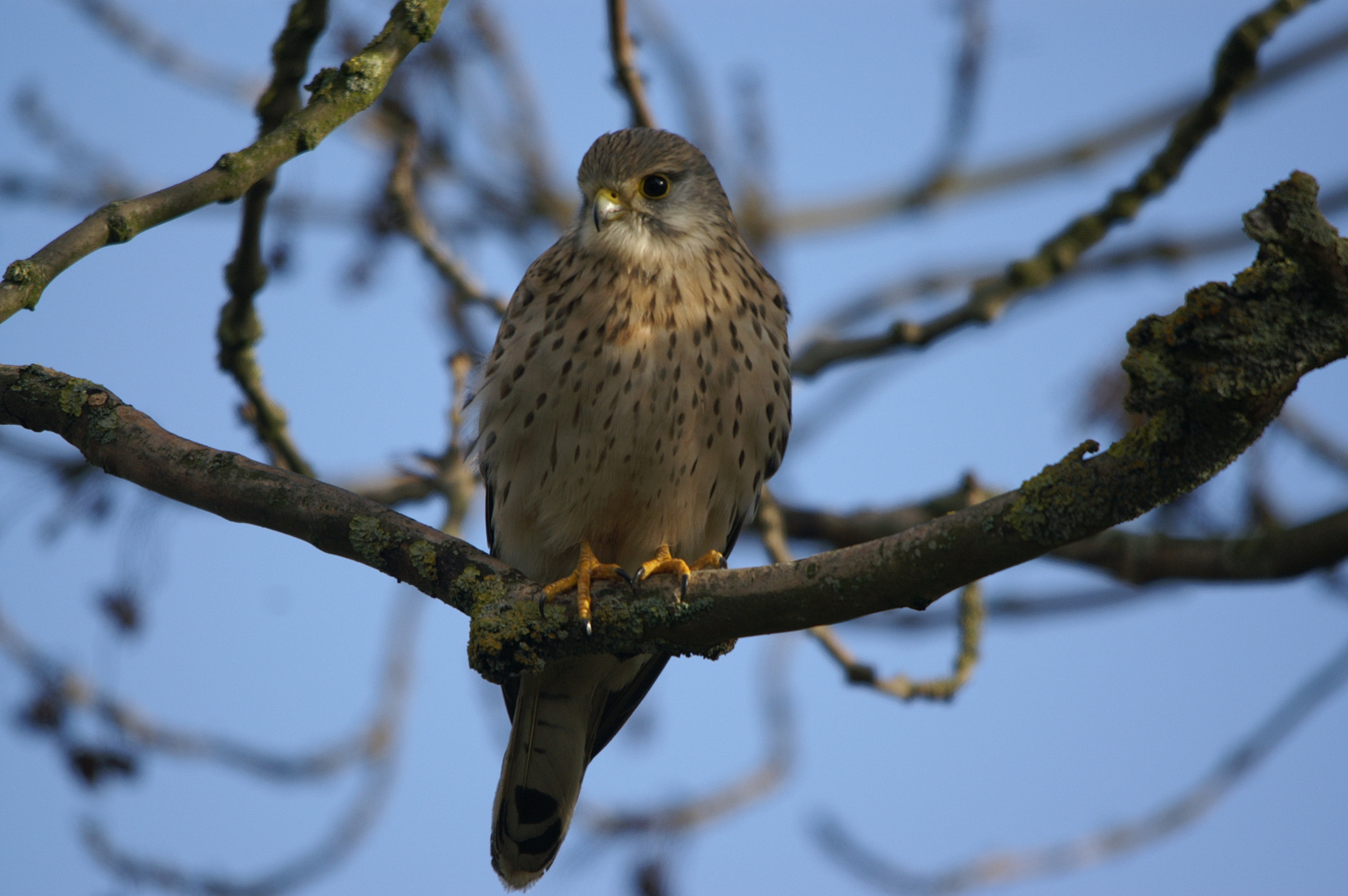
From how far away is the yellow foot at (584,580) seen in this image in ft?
9.38

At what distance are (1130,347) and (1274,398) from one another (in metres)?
0.26

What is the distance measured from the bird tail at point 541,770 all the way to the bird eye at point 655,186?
1.66 meters

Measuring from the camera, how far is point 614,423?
348 centimetres

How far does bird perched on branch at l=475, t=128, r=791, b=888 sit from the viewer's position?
351cm

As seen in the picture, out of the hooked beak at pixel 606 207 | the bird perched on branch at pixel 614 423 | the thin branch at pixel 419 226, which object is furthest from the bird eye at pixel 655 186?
the thin branch at pixel 419 226

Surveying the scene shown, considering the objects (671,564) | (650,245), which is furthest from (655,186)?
(671,564)

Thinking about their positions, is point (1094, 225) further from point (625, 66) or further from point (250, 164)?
point (250, 164)

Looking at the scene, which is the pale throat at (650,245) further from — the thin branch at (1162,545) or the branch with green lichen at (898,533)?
the branch with green lichen at (898,533)

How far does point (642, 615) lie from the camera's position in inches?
108

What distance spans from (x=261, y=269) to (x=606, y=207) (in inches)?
45.7

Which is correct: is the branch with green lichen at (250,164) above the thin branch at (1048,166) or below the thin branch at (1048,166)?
below

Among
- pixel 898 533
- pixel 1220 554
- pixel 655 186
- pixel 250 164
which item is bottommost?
pixel 898 533

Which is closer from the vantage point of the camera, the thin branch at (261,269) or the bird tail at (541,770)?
the thin branch at (261,269)

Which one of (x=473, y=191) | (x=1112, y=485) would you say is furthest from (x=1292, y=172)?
(x=473, y=191)
